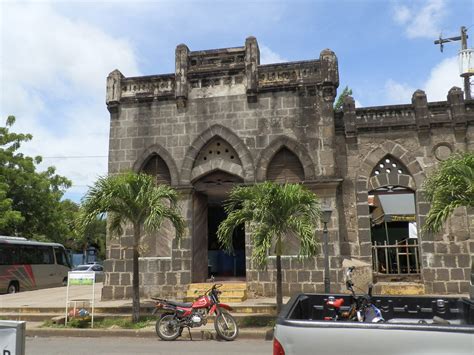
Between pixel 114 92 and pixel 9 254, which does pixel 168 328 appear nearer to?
pixel 114 92

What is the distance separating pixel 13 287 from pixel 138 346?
→ 14119 millimetres

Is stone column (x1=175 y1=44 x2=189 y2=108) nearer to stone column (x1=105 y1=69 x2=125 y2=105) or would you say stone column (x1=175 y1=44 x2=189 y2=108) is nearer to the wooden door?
stone column (x1=105 y1=69 x2=125 y2=105)

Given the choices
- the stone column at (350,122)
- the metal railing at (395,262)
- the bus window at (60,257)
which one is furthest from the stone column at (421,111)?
the bus window at (60,257)

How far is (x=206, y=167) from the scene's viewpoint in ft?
48.0

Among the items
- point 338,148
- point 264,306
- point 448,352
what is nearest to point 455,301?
point 448,352

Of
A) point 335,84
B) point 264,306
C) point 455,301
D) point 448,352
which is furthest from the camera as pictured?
point 335,84

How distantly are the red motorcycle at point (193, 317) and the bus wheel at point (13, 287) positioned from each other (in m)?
13.6

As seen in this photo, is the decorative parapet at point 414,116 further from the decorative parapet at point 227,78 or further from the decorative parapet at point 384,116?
the decorative parapet at point 227,78

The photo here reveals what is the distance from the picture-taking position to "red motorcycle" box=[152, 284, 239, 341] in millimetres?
9422

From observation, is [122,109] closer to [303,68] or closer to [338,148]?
[303,68]

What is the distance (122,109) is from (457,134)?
438 inches

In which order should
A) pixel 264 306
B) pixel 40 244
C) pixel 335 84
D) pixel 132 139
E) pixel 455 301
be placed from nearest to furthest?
pixel 455 301, pixel 264 306, pixel 335 84, pixel 132 139, pixel 40 244

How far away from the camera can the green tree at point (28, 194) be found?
24.6m

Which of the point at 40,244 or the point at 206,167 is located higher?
the point at 206,167
